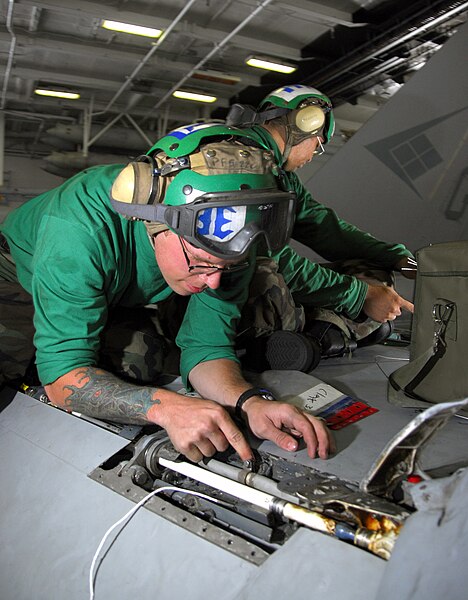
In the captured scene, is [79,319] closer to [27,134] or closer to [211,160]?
[211,160]

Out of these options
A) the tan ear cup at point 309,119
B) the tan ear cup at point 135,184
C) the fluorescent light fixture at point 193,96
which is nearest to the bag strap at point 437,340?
the tan ear cup at point 135,184

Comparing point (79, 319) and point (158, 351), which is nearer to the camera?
point (79, 319)

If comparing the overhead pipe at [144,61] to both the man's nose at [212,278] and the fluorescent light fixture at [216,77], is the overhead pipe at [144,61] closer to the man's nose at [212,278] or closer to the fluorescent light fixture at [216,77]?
the fluorescent light fixture at [216,77]

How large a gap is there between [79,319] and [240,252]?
1.40 ft

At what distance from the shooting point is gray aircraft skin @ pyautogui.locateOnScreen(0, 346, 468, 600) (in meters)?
0.74

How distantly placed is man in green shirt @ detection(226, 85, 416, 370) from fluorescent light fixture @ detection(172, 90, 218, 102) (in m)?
5.86

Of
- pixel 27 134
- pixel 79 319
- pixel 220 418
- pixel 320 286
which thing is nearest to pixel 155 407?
pixel 220 418

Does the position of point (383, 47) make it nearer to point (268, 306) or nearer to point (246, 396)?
point (268, 306)

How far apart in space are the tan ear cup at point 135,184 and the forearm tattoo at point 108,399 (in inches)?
16.8

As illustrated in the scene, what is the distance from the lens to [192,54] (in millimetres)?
7027

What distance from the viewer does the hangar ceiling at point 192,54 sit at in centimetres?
573

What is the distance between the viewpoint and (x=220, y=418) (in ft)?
3.88

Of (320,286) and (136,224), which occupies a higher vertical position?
(136,224)

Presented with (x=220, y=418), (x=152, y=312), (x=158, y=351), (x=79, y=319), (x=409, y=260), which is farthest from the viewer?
(x=409, y=260)
